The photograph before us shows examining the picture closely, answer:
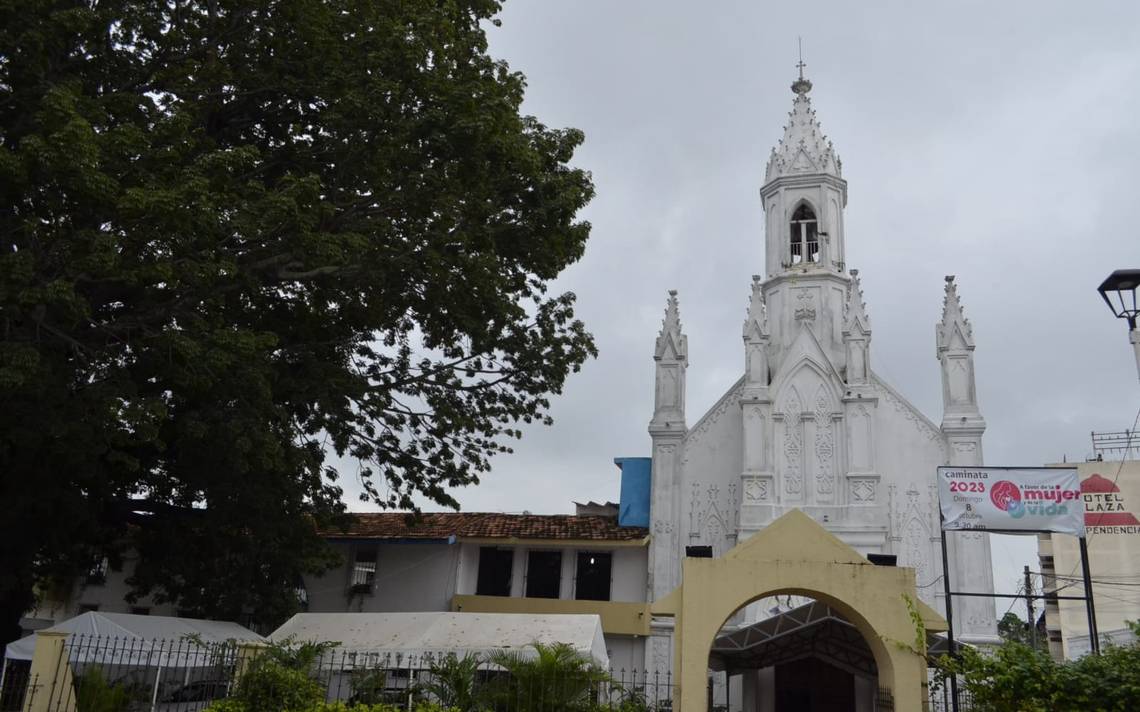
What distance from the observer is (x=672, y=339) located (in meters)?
25.0

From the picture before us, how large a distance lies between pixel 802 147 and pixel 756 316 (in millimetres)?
5913

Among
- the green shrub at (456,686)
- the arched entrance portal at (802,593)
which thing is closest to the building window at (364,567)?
the green shrub at (456,686)

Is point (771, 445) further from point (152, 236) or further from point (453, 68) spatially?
A: point (152, 236)

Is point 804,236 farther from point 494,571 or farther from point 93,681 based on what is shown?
point 93,681

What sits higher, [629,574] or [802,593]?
[629,574]

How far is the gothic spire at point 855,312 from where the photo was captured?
23.8m

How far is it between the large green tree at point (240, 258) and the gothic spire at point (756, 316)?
28.6 feet

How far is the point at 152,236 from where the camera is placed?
11156 mm

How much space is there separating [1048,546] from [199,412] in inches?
1704

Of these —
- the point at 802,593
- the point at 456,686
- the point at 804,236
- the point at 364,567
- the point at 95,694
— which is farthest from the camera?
the point at 804,236

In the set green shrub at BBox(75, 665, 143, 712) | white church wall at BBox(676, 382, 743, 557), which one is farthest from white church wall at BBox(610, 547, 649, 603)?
green shrub at BBox(75, 665, 143, 712)

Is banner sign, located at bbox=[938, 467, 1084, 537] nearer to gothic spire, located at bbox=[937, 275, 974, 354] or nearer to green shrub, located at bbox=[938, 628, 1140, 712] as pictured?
green shrub, located at bbox=[938, 628, 1140, 712]

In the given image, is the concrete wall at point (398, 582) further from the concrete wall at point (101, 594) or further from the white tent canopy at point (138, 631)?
the white tent canopy at point (138, 631)

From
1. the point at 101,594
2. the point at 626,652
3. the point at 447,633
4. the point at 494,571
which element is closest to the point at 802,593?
the point at 447,633
